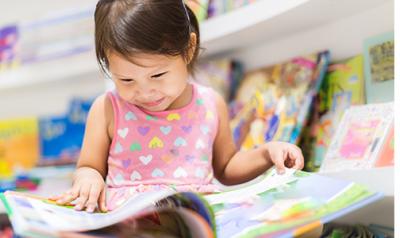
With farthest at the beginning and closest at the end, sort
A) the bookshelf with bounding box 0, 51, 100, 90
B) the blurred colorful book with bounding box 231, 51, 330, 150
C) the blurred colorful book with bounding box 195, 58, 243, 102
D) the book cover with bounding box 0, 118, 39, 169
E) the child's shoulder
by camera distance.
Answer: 1. the book cover with bounding box 0, 118, 39, 169
2. the bookshelf with bounding box 0, 51, 100, 90
3. the blurred colorful book with bounding box 195, 58, 243, 102
4. the blurred colorful book with bounding box 231, 51, 330, 150
5. the child's shoulder

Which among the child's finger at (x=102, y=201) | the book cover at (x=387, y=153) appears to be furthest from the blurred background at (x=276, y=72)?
the child's finger at (x=102, y=201)

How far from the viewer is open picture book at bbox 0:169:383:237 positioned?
1.89 ft

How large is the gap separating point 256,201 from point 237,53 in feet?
2.22

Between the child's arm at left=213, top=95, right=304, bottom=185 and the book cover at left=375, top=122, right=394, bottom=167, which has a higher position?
the book cover at left=375, top=122, right=394, bottom=167

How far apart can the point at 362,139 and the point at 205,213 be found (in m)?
0.39

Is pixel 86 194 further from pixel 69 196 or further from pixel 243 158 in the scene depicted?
pixel 243 158

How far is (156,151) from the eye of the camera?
0.90 m

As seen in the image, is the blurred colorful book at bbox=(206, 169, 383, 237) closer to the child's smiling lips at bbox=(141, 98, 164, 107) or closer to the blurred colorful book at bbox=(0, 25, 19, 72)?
the child's smiling lips at bbox=(141, 98, 164, 107)

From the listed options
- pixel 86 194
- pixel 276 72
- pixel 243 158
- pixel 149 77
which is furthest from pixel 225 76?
pixel 86 194

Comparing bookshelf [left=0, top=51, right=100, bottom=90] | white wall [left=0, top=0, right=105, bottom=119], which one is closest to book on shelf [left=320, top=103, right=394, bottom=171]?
bookshelf [left=0, top=51, right=100, bottom=90]

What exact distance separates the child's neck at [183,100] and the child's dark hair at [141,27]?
14cm

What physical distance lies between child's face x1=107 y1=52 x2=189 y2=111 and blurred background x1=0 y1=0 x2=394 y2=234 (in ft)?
0.84

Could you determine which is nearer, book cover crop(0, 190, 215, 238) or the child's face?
book cover crop(0, 190, 215, 238)

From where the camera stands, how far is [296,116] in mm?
1040
